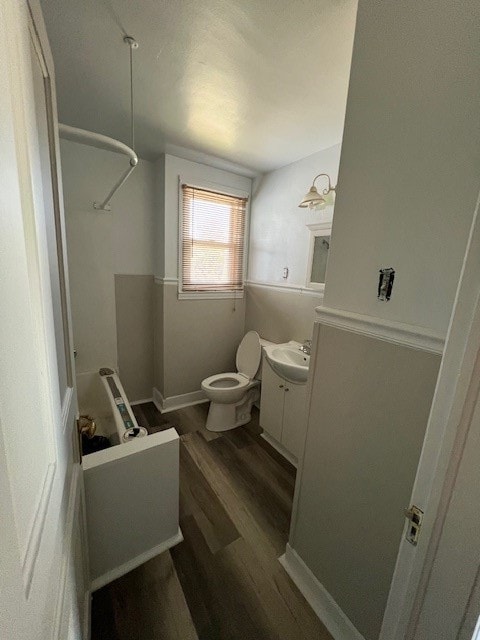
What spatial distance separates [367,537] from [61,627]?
1.00m

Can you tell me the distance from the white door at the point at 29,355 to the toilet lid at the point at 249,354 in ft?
6.33

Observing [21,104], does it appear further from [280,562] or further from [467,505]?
[280,562]

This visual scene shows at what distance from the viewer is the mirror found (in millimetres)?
2066

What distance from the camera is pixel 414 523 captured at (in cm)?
58

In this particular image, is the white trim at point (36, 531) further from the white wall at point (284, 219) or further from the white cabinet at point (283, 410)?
the white wall at point (284, 219)

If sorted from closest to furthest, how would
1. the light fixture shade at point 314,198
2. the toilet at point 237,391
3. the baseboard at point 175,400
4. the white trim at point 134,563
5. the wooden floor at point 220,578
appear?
the wooden floor at point 220,578 < the white trim at point 134,563 < the light fixture shade at point 314,198 < the toilet at point 237,391 < the baseboard at point 175,400

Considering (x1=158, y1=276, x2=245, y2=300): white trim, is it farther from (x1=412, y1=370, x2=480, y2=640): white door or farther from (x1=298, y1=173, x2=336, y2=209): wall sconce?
(x1=412, y1=370, x2=480, y2=640): white door

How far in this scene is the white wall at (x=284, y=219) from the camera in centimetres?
207

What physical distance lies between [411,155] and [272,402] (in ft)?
6.12

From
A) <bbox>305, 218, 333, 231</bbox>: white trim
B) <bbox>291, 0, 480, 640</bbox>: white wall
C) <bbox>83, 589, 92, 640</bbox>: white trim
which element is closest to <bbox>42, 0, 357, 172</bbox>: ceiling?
<bbox>291, 0, 480, 640</bbox>: white wall

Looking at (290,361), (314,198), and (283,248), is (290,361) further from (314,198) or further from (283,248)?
(314,198)

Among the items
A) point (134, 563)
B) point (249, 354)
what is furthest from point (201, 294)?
point (134, 563)

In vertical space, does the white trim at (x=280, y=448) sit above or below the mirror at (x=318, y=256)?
below

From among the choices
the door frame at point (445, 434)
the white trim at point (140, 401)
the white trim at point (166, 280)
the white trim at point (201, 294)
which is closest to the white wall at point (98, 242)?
the white trim at point (166, 280)
